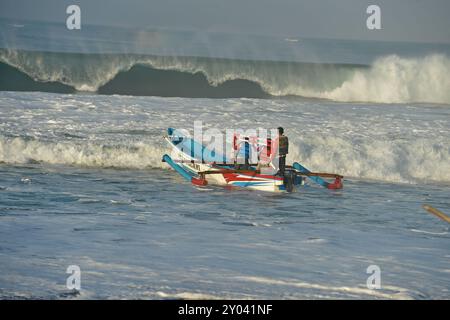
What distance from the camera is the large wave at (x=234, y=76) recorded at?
112 feet

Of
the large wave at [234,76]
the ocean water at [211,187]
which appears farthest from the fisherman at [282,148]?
the large wave at [234,76]

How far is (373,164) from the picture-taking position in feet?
68.0

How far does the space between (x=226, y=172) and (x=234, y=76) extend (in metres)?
21.3

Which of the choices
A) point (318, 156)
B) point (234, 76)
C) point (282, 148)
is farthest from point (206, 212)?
point (234, 76)

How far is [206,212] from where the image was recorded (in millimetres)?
14750

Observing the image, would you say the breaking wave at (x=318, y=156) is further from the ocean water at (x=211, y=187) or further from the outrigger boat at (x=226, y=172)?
the outrigger boat at (x=226, y=172)

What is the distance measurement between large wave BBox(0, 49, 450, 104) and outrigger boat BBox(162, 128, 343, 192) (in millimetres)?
13769

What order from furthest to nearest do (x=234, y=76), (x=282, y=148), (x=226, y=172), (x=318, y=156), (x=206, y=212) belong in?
(x=234, y=76) → (x=318, y=156) → (x=226, y=172) → (x=282, y=148) → (x=206, y=212)

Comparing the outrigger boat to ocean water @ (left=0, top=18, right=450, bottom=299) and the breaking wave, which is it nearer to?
ocean water @ (left=0, top=18, right=450, bottom=299)

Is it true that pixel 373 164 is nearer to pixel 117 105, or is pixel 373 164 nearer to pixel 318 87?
pixel 117 105

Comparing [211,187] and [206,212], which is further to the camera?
[211,187]

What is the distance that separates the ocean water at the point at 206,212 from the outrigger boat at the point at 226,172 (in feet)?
0.88

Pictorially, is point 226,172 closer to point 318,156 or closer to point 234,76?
point 318,156

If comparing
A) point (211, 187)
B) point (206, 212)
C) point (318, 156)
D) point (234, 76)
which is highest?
point (234, 76)
